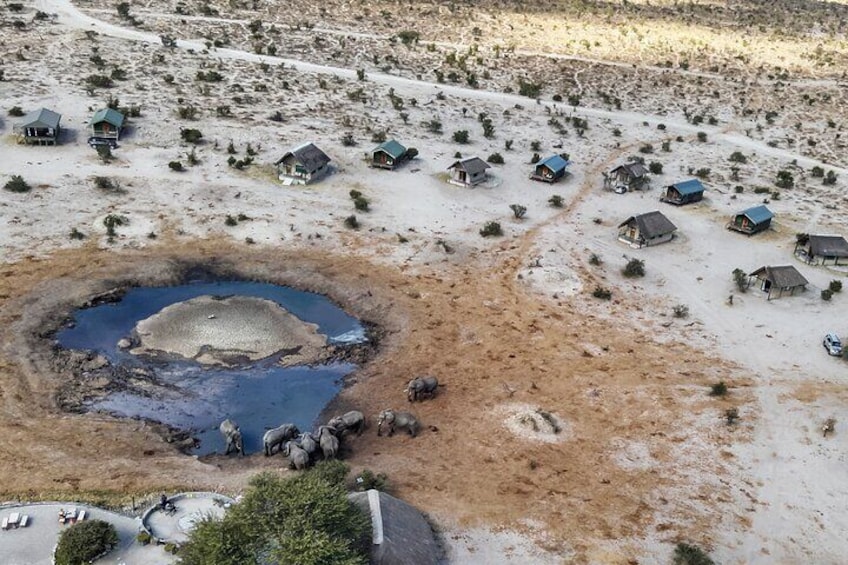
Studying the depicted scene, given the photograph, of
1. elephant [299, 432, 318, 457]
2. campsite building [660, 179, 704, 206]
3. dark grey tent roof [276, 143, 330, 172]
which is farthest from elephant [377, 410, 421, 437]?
campsite building [660, 179, 704, 206]

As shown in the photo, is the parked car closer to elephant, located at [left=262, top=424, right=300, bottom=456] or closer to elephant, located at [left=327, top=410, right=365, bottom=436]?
elephant, located at [left=327, top=410, right=365, bottom=436]

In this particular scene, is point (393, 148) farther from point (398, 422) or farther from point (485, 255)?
point (398, 422)

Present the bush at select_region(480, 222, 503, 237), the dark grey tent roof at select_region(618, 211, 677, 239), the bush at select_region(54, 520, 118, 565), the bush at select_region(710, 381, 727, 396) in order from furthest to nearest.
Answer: the bush at select_region(480, 222, 503, 237), the dark grey tent roof at select_region(618, 211, 677, 239), the bush at select_region(710, 381, 727, 396), the bush at select_region(54, 520, 118, 565)

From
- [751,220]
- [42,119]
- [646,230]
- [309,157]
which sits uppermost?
[42,119]

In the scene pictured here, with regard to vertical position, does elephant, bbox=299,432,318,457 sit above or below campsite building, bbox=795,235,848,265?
above

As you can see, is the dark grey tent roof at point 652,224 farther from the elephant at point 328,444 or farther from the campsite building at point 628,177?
the elephant at point 328,444

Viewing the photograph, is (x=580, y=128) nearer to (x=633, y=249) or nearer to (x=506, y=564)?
(x=633, y=249)

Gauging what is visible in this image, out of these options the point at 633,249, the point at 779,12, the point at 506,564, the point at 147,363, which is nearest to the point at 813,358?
the point at 633,249

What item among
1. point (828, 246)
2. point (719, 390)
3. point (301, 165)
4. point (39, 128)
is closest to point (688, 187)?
point (828, 246)
